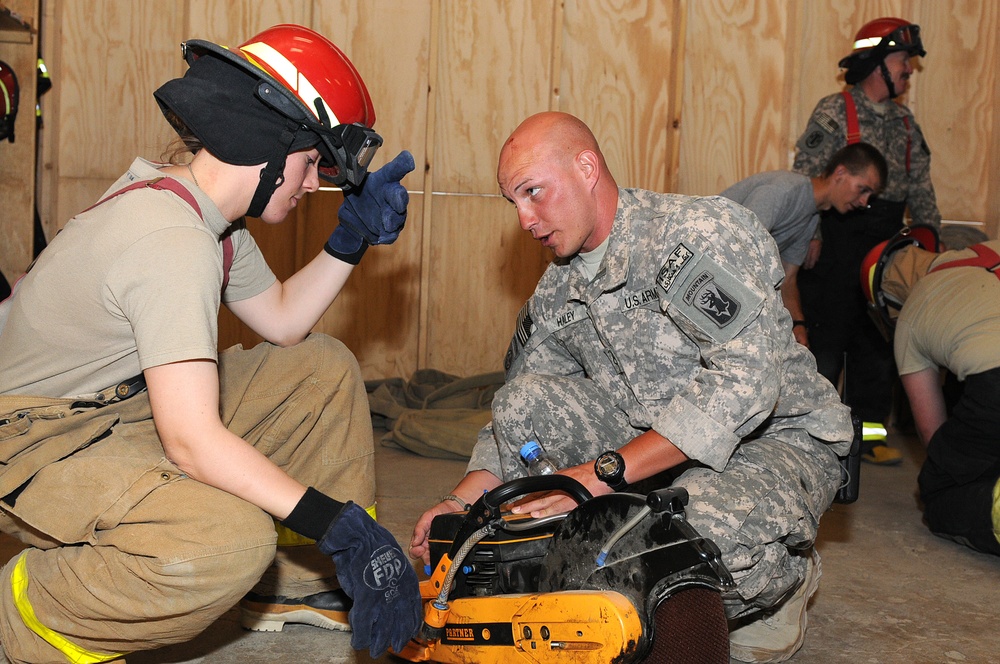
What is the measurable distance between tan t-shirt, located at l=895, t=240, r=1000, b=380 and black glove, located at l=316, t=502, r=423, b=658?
2.25m

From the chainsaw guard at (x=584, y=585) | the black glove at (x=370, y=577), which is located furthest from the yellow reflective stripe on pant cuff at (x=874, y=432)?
the black glove at (x=370, y=577)

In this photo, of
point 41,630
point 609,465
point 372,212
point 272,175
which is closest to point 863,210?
point 372,212

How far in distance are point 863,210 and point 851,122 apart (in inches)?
17.6

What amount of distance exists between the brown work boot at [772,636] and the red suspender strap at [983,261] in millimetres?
1661

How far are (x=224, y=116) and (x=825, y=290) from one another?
139 inches

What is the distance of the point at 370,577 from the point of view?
63.7 inches

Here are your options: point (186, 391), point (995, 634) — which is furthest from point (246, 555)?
point (995, 634)

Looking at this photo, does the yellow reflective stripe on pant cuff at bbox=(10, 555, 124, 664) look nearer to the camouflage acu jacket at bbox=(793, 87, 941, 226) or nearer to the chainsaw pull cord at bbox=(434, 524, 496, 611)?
the chainsaw pull cord at bbox=(434, 524, 496, 611)

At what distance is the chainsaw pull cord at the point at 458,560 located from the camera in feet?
5.78

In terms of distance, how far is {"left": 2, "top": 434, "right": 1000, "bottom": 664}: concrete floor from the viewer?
211 cm

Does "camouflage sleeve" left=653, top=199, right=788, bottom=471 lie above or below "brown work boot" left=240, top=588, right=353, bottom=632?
above

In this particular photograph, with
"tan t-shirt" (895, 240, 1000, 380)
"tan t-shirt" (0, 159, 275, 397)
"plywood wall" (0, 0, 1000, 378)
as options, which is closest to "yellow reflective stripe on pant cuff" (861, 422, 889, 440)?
"tan t-shirt" (895, 240, 1000, 380)

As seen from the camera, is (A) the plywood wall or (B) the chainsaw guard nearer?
(B) the chainsaw guard

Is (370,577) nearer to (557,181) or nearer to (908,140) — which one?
(557,181)
